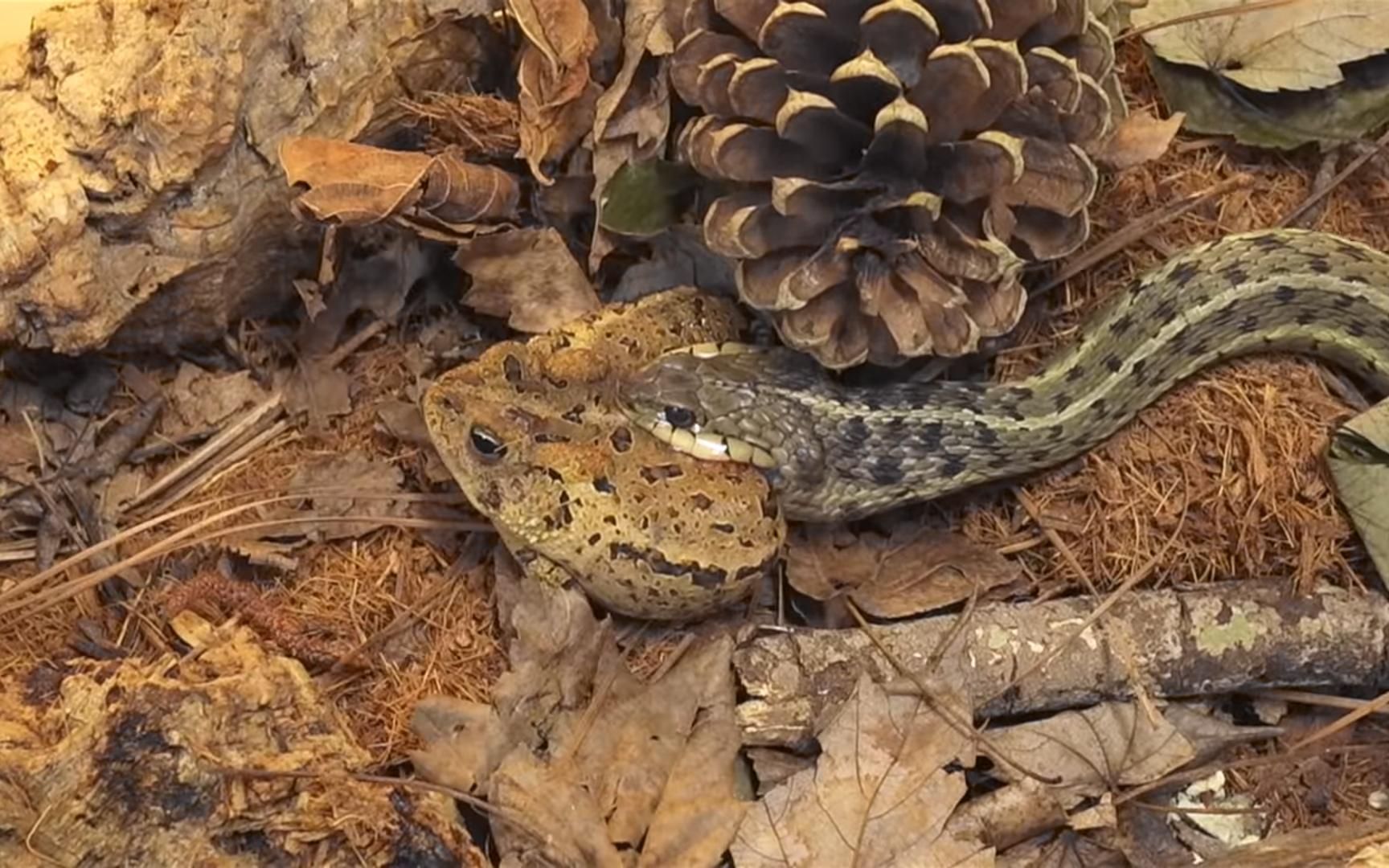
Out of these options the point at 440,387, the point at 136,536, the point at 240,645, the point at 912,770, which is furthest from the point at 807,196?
the point at 136,536

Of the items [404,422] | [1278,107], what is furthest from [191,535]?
[1278,107]

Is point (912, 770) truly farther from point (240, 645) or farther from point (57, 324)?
point (57, 324)

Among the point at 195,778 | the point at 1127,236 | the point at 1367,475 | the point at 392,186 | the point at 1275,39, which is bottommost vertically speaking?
the point at 195,778

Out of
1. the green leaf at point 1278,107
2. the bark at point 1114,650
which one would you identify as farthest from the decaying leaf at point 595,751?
the green leaf at point 1278,107

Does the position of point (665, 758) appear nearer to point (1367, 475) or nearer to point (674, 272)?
point (674, 272)

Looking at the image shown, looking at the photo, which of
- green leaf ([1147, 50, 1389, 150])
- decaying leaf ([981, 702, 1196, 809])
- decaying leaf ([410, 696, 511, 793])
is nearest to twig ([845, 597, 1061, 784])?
decaying leaf ([981, 702, 1196, 809])

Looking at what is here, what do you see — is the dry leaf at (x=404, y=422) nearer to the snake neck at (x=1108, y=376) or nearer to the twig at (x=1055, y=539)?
the snake neck at (x=1108, y=376)

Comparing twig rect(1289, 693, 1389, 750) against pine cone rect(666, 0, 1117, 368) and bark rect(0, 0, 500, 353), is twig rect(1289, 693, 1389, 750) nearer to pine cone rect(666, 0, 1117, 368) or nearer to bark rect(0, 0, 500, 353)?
pine cone rect(666, 0, 1117, 368)
